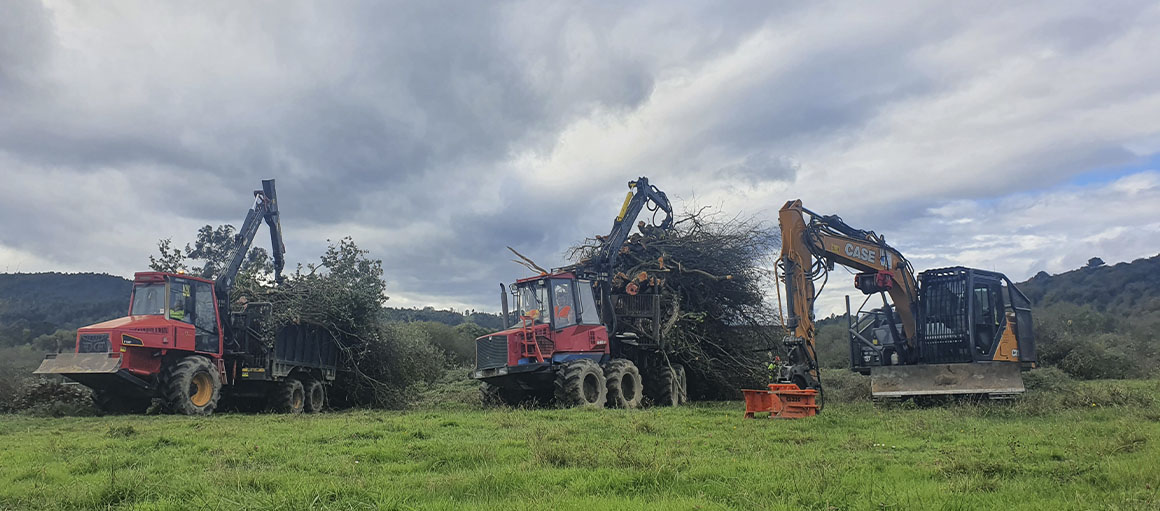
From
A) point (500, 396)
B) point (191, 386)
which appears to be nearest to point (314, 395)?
point (191, 386)

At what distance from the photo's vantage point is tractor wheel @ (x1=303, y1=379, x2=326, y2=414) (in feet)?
58.5

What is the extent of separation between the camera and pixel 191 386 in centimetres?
1459

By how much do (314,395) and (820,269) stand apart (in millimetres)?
12206

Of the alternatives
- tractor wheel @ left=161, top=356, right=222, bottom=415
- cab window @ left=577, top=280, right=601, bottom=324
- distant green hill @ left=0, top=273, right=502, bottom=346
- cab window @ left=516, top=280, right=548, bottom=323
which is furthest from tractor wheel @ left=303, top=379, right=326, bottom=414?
distant green hill @ left=0, top=273, right=502, bottom=346

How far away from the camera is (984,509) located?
15.0 ft

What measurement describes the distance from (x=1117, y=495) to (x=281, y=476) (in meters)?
5.95

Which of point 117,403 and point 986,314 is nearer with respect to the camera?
point 986,314

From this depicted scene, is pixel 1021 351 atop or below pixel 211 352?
below

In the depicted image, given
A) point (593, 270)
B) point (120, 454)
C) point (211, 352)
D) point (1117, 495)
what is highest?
point (593, 270)

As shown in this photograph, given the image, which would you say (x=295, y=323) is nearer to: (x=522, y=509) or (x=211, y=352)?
(x=211, y=352)

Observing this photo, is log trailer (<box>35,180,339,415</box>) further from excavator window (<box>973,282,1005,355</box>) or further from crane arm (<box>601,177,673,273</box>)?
excavator window (<box>973,282,1005,355</box>)

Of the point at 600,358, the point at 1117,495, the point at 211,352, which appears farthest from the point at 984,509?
the point at 211,352

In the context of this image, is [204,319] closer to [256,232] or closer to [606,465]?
[256,232]

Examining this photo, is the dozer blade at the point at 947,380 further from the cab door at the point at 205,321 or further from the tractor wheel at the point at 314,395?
the cab door at the point at 205,321
